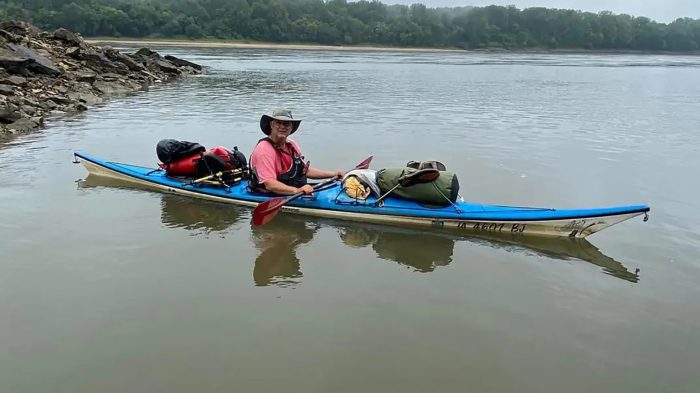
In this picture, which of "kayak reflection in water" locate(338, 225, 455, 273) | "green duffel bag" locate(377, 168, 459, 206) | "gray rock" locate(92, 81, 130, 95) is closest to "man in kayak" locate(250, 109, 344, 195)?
"kayak reflection in water" locate(338, 225, 455, 273)

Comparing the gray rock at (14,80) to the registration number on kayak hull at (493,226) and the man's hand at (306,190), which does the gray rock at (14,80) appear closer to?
the man's hand at (306,190)

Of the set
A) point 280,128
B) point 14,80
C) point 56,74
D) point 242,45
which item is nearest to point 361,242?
point 280,128

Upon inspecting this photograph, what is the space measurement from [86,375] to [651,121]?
57.0ft

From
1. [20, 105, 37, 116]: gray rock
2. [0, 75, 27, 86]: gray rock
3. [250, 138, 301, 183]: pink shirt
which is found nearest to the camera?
[250, 138, 301, 183]: pink shirt

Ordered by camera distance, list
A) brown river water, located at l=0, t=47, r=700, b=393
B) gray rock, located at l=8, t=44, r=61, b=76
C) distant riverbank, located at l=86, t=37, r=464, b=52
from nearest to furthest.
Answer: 1. brown river water, located at l=0, t=47, r=700, b=393
2. gray rock, located at l=8, t=44, r=61, b=76
3. distant riverbank, located at l=86, t=37, r=464, b=52

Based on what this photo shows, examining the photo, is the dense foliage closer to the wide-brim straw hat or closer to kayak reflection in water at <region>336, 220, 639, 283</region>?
the wide-brim straw hat

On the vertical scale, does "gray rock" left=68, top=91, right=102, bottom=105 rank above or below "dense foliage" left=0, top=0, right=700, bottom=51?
below

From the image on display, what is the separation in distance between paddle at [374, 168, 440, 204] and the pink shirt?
1.33 metres

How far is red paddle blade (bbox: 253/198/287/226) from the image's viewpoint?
6.90 metres

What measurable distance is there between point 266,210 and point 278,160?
866 mm

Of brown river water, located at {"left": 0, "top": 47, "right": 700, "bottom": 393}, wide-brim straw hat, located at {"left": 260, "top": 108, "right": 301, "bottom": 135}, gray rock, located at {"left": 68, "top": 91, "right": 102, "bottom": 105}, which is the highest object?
wide-brim straw hat, located at {"left": 260, "top": 108, "right": 301, "bottom": 135}

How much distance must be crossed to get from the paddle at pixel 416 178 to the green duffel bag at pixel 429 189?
0.13ft

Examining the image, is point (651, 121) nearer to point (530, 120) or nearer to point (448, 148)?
A: point (530, 120)

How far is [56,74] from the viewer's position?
19.6 m
